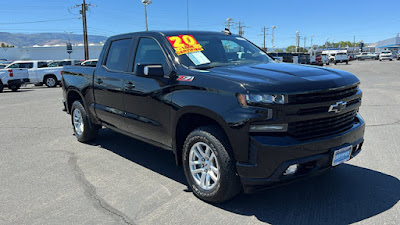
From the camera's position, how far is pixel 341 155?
345 centimetres

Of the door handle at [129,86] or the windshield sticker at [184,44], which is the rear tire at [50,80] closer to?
the door handle at [129,86]

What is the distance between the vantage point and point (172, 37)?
4395 millimetres

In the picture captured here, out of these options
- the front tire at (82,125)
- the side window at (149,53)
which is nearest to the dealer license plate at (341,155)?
the side window at (149,53)

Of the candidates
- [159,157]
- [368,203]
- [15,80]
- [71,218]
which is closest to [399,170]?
[368,203]

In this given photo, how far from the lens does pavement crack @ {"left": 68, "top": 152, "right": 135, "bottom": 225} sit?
11.3 feet

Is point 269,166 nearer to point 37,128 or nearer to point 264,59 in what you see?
point 264,59

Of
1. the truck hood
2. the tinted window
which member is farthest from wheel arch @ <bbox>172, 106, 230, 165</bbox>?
the tinted window

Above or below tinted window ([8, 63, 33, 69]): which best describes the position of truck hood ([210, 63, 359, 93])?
below

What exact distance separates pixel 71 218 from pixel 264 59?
10.4 feet

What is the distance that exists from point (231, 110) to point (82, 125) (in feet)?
13.0

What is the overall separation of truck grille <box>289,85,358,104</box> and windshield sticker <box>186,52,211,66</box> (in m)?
1.38

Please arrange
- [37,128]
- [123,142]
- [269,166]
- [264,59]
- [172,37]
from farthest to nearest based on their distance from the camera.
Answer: [37,128] < [123,142] < [264,59] < [172,37] < [269,166]

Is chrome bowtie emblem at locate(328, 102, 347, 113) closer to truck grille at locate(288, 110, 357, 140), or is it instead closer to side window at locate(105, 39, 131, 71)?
truck grille at locate(288, 110, 357, 140)

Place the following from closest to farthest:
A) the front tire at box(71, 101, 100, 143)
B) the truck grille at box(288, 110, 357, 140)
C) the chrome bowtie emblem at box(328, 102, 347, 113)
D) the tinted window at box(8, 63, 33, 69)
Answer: the truck grille at box(288, 110, 357, 140) → the chrome bowtie emblem at box(328, 102, 347, 113) → the front tire at box(71, 101, 100, 143) → the tinted window at box(8, 63, 33, 69)
